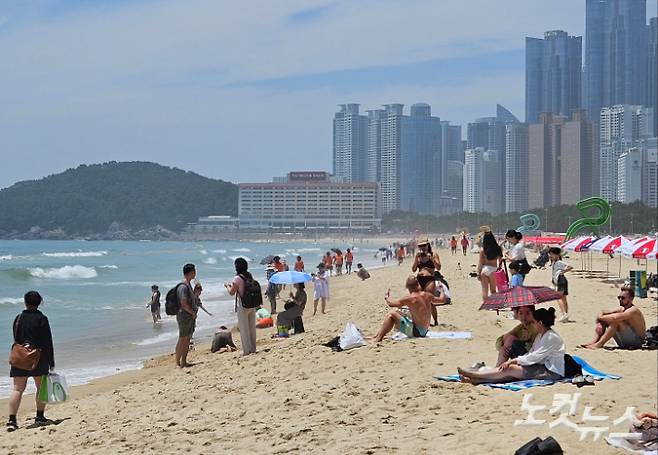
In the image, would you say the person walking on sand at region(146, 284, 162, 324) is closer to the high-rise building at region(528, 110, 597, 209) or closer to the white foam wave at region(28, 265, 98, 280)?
the white foam wave at region(28, 265, 98, 280)

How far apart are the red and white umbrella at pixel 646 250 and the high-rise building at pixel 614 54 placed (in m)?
152

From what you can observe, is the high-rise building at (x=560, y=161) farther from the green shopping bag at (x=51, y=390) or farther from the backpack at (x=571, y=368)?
the green shopping bag at (x=51, y=390)

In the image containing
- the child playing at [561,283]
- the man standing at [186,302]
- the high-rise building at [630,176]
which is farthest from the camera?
the high-rise building at [630,176]

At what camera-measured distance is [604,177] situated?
113 m

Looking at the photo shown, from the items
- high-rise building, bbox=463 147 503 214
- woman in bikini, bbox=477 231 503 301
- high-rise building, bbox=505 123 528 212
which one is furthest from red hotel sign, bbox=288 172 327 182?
woman in bikini, bbox=477 231 503 301

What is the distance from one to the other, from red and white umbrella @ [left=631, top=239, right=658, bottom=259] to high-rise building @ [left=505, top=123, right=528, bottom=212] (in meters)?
114

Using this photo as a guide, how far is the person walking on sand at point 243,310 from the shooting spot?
33.1 ft

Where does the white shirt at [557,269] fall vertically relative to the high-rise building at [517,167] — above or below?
below

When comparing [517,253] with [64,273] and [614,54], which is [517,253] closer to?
[64,273]

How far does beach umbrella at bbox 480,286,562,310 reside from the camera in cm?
750

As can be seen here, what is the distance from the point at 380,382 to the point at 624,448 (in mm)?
2831

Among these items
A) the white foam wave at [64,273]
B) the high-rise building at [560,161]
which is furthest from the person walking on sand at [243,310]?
the high-rise building at [560,161]

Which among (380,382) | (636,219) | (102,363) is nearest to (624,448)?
(380,382)

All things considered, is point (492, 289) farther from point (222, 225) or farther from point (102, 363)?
point (222, 225)
